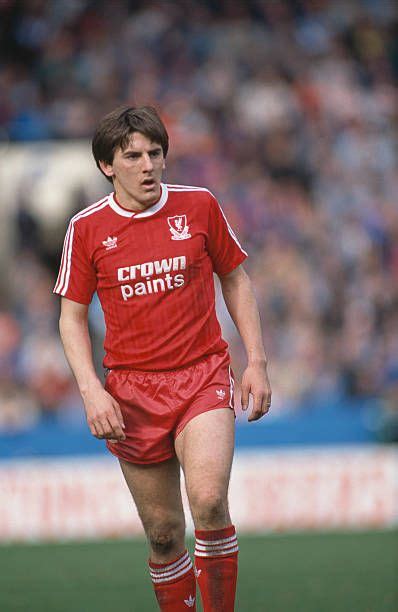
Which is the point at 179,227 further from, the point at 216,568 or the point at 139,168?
the point at 216,568

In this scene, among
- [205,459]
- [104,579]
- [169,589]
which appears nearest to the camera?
[205,459]

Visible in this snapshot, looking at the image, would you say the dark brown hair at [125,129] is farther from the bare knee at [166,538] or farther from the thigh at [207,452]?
the bare knee at [166,538]

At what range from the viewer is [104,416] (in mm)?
5004

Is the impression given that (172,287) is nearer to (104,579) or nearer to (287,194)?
(104,579)

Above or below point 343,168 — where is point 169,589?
below

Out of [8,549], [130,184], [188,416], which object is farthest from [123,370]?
[8,549]

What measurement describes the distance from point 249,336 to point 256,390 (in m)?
0.31

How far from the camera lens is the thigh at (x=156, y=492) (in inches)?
209

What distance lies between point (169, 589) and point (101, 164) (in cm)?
194

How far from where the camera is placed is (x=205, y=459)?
4.98 m

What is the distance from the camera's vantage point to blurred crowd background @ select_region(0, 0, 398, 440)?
12891 mm

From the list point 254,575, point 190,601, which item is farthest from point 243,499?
point 190,601

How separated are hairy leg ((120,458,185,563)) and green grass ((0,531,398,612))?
5.75 feet

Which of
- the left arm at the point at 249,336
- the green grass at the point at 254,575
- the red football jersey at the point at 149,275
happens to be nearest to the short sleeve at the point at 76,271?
the red football jersey at the point at 149,275
